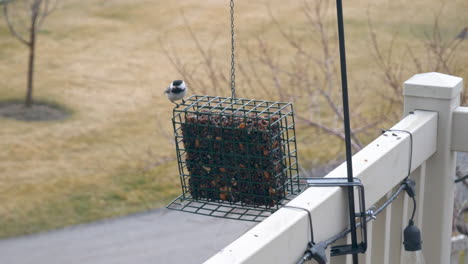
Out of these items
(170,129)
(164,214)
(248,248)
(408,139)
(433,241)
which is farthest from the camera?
(170,129)

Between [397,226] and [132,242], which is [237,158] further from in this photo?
[132,242]

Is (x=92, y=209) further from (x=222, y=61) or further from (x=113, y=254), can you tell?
(x=222, y=61)

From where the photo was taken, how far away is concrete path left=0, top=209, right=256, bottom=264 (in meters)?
6.01

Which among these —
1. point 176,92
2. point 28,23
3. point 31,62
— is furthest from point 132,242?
point 176,92

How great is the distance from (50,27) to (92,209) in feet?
9.85

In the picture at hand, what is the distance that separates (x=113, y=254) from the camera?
19.8 feet

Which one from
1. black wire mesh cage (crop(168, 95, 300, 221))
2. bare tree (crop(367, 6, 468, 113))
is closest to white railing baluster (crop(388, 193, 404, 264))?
black wire mesh cage (crop(168, 95, 300, 221))

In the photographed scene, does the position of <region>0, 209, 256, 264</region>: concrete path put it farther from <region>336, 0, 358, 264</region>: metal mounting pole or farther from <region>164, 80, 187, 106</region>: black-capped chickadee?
<region>336, 0, 358, 264</region>: metal mounting pole

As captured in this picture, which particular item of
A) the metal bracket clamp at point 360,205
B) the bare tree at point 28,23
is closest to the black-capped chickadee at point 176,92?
the metal bracket clamp at point 360,205

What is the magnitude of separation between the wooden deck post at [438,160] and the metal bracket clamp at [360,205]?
446 mm

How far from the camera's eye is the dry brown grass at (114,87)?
6.99 metres

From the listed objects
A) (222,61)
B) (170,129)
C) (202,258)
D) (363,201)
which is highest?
(363,201)

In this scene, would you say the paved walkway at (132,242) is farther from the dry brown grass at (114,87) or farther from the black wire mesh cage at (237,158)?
the black wire mesh cage at (237,158)

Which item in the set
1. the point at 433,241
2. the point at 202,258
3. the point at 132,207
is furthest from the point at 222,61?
the point at 433,241
